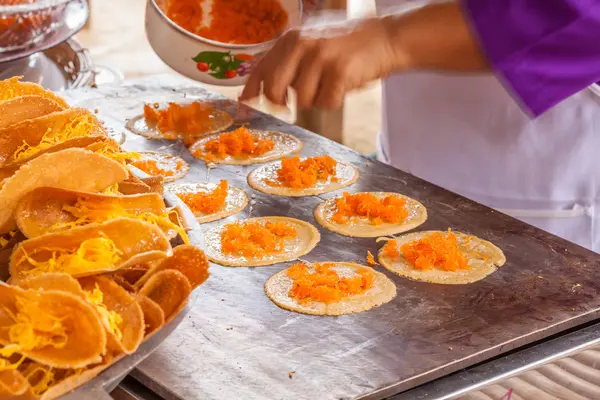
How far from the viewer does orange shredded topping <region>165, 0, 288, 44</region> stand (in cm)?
245

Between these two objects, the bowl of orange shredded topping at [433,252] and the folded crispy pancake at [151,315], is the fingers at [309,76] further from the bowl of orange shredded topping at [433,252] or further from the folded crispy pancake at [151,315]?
the folded crispy pancake at [151,315]

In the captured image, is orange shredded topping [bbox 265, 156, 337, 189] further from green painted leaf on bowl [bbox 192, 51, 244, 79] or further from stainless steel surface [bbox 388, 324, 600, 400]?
Result: stainless steel surface [bbox 388, 324, 600, 400]

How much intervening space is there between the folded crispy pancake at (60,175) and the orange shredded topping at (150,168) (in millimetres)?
993

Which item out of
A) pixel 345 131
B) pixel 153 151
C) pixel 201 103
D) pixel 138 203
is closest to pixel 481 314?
pixel 138 203

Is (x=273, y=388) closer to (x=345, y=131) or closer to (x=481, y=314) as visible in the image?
(x=481, y=314)

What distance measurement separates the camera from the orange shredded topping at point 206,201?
222 centimetres

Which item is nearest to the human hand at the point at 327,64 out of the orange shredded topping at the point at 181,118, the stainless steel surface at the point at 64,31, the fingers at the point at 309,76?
the fingers at the point at 309,76

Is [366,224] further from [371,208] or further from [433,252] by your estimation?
[433,252]

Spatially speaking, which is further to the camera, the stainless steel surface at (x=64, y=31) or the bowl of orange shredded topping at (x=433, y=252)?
the stainless steel surface at (x=64, y=31)

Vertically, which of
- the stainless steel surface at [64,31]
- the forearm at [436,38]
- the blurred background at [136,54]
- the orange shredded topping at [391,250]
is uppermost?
the forearm at [436,38]

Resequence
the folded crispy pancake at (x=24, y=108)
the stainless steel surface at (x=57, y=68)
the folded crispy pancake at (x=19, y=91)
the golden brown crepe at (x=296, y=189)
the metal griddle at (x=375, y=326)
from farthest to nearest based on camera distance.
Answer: the stainless steel surface at (x=57, y=68)
the golden brown crepe at (x=296, y=189)
the folded crispy pancake at (x=19, y=91)
the folded crispy pancake at (x=24, y=108)
the metal griddle at (x=375, y=326)

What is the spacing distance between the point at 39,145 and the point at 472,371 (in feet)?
2.87

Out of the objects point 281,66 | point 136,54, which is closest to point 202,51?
point 281,66

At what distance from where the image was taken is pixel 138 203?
143cm
